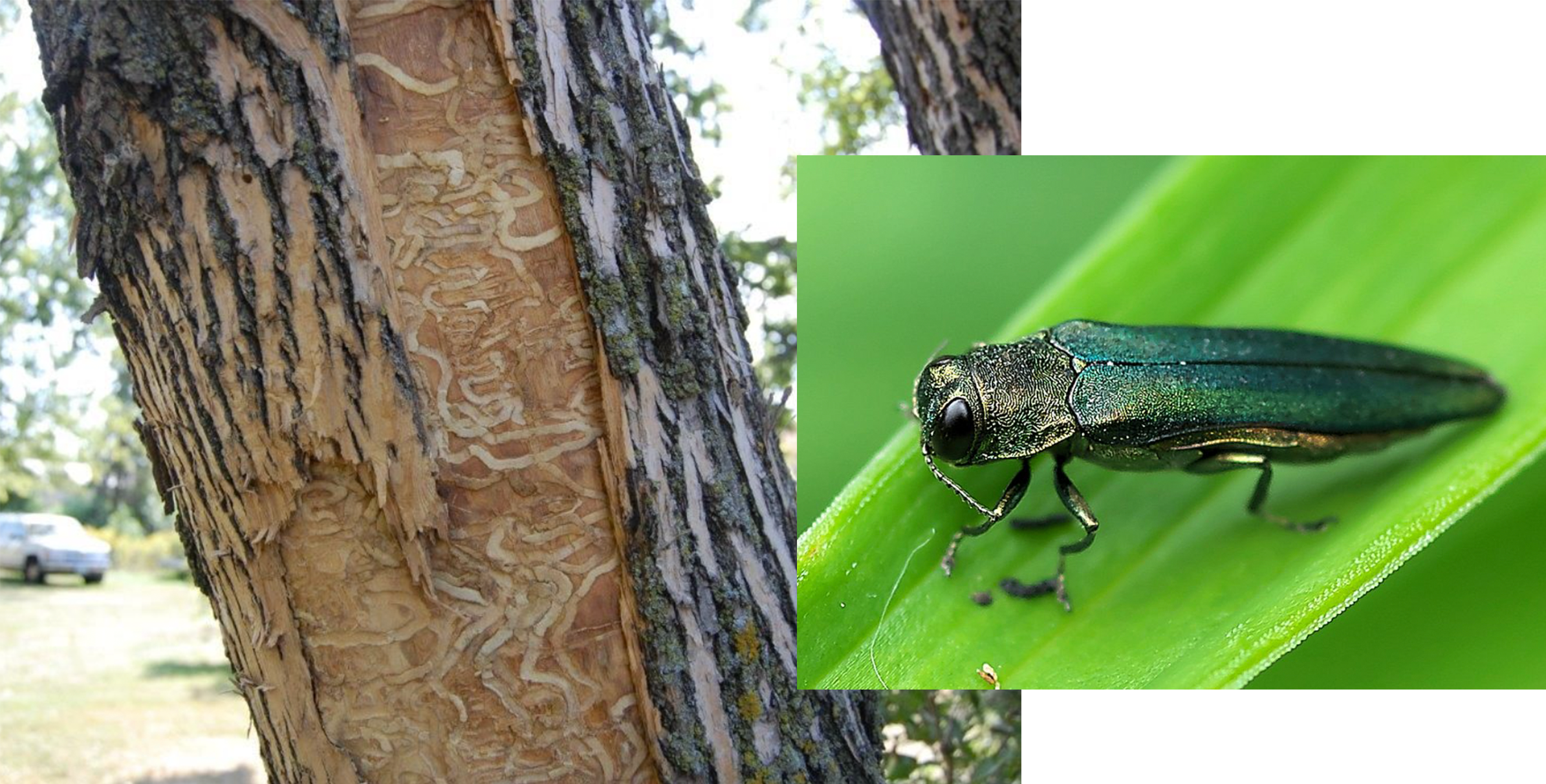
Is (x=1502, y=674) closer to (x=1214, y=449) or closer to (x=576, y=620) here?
(x=1214, y=449)

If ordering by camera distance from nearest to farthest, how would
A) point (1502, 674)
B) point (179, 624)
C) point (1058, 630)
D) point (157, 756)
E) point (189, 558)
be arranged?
point (189, 558)
point (1058, 630)
point (1502, 674)
point (157, 756)
point (179, 624)

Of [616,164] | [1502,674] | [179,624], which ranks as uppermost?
[616,164]

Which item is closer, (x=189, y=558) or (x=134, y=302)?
(x=134, y=302)

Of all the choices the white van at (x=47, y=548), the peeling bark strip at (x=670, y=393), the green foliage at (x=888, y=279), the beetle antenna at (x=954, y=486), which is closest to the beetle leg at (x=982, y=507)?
the beetle antenna at (x=954, y=486)

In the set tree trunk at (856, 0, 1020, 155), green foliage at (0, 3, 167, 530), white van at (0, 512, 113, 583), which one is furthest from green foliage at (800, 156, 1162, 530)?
white van at (0, 512, 113, 583)

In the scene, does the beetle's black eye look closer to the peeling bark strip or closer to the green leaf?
the green leaf

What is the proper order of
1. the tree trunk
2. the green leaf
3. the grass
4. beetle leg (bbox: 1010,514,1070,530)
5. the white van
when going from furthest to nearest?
1. the white van
2. the grass
3. the tree trunk
4. beetle leg (bbox: 1010,514,1070,530)
5. the green leaf

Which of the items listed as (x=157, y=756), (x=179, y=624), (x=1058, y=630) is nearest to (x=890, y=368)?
(x=1058, y=630)

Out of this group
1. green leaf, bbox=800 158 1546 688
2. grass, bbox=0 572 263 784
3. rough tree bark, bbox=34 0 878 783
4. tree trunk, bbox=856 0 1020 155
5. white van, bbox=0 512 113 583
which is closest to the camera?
rough tree bark, bbox=34 0 878 783
